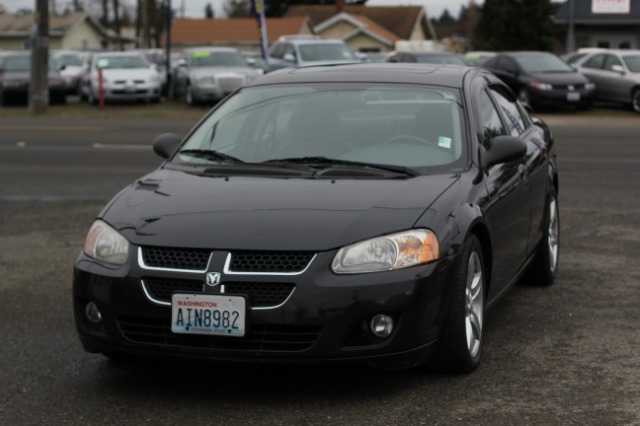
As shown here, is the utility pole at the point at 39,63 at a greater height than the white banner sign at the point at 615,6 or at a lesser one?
lesser

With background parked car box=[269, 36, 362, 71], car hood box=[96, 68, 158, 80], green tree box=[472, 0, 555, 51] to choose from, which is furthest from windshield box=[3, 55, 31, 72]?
green tree box=[472, 0, 555, 51]

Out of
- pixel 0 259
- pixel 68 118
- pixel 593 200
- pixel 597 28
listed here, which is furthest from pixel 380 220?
pixel 597 28

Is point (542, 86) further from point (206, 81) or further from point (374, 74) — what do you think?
point (374, 74)

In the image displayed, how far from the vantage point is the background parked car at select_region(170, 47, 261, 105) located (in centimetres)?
3022

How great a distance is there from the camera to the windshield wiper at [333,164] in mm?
Answer: 5867

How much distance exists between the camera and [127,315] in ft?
16.7

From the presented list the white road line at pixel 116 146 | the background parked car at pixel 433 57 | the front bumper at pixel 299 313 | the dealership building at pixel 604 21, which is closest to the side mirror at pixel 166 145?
the front bumper at pixel 299 313

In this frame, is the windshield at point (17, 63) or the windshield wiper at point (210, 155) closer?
the windshield wiper at point (210, 155)

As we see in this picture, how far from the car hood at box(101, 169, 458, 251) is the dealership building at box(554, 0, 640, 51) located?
2059 inches

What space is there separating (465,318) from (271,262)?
0.99 meters

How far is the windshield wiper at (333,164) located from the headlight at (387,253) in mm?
775

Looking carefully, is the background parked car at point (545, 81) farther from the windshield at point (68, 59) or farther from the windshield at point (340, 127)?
the windshield at point (340, 127)

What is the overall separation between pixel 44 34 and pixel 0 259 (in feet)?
71.8

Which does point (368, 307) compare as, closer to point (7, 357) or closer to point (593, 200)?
point (7, 357)
